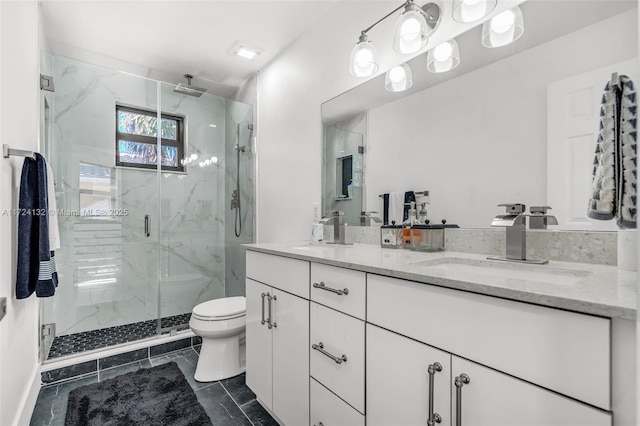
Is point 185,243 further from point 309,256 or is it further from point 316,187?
point 309,256

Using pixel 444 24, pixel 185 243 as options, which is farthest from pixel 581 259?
pixel 185 243

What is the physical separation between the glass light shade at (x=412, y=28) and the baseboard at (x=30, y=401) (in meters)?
2.51

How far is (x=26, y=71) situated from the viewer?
162 centimetres

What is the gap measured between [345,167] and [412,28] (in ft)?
2.69

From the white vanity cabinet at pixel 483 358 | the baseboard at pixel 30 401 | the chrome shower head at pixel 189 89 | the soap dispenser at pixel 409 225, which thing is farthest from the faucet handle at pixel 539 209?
the chrome shower head at pixel 189 89

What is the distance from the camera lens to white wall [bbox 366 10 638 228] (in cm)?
106

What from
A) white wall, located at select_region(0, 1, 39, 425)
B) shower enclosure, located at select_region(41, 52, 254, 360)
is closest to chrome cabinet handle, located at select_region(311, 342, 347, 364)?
white wall, located at select_region(0, 1, 39, 425)

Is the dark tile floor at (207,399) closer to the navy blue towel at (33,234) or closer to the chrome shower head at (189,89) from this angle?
the navy blue towel at (33,234)

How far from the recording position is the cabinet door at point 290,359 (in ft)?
4.26

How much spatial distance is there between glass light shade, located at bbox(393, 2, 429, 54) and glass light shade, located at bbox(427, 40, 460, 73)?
0.25 feet

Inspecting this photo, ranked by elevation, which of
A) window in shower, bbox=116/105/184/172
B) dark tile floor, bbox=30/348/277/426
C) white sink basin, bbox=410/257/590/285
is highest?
window in shower, bbox=116/105/184/172

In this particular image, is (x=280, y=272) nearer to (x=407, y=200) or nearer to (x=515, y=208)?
(x=407, y=200)

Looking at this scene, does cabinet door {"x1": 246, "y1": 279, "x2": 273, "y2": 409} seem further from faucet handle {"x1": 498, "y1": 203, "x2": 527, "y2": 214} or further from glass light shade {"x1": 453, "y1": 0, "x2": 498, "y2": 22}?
glass light shade {"x1": 453, "y1": 0, "x2": 498, "y2": 22}

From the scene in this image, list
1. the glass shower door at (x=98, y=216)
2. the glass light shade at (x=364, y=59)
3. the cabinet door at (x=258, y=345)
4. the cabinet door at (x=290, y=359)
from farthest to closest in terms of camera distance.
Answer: the glass shower door at (x=98, y=216)
the glass light shade at (x=364, y=59)
the cabinet door at (x=258, y=345)
the cabinet door at (x=290, y=359)
